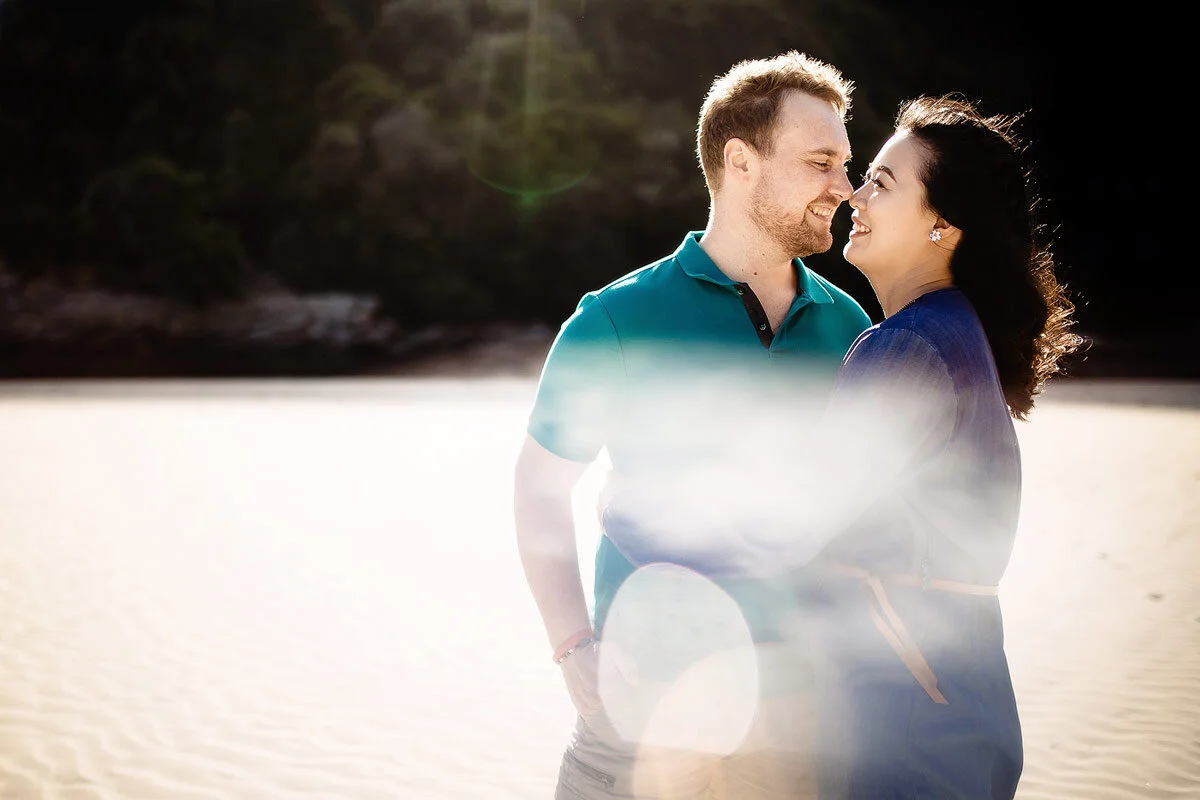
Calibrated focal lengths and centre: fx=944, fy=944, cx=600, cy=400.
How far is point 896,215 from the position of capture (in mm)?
2049

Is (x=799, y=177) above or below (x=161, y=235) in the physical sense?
below

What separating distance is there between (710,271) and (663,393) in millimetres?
331

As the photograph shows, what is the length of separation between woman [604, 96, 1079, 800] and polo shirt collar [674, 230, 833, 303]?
1.47 feet

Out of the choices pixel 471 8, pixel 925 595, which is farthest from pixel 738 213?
pixel 471 8

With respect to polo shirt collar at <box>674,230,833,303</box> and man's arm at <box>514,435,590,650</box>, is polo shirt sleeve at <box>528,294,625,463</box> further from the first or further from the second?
polo shirt collar at <box>674,230,833,303</box>

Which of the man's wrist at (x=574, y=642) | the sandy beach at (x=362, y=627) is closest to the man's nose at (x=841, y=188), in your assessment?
the man's wrist at (x=574, y=642)

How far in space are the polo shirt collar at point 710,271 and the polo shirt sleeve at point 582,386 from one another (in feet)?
0.84

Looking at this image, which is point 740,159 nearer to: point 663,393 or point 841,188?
point 841,188

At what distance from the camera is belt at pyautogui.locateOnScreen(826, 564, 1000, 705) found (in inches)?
68.1

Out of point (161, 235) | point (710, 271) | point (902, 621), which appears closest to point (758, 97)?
point (710, 271)

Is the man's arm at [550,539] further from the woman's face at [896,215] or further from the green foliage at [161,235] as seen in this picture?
the green foliage at [161,235]

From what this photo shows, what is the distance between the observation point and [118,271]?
37438 millimetres

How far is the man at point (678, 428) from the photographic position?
6.89 ft

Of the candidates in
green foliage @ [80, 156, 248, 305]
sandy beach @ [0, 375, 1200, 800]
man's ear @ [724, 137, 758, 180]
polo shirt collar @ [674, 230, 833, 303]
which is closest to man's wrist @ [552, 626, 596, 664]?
polo shirt collar @ [674, 230, 833, 303]
